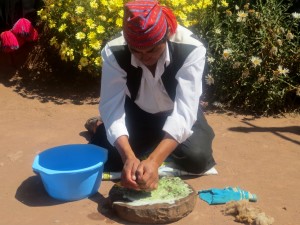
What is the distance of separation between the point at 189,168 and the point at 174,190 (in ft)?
1.45

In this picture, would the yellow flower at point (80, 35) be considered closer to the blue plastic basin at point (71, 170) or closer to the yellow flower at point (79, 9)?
the yellow flower at point (79, 9)

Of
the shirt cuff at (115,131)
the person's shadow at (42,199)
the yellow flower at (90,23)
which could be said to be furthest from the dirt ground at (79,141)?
the yellow flower at (90,23)

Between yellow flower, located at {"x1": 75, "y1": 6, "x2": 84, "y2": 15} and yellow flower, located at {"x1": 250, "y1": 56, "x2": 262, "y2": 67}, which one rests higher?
yellow flower, located at {"x1": 75, "y1": 6, "x2": 84, "y2": 15}

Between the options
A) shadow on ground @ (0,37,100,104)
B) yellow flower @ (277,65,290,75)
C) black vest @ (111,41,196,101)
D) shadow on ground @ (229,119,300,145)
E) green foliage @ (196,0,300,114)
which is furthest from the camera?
shadow on ground @ (0,37,100,104)

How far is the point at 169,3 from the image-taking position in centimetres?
455

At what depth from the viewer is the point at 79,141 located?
3846mm

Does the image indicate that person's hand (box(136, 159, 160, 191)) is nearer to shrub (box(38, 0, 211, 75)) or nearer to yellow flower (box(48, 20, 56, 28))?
shrub (box(38, 0, 211, 75))

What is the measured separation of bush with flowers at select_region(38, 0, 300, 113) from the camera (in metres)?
4.50

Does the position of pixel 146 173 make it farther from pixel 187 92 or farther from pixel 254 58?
pixel 254 58

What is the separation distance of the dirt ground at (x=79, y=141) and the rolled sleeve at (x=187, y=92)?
525mm

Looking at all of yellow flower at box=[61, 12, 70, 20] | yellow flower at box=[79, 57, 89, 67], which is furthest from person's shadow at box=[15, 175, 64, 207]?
yellow flower at box=[61, 12, 70, 20]

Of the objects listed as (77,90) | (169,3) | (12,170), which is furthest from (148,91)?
Result: (77,90)

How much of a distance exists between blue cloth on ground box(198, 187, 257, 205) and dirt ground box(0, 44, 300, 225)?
0.04 metres

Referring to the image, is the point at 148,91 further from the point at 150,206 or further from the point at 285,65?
the point at 285,65
